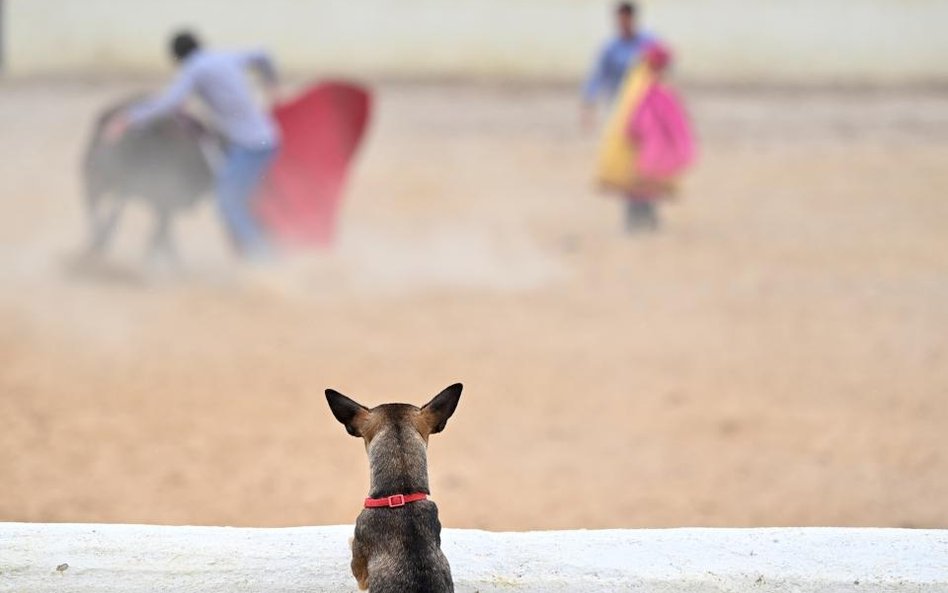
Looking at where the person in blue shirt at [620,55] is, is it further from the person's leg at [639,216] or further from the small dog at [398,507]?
the small dog at [398,507]

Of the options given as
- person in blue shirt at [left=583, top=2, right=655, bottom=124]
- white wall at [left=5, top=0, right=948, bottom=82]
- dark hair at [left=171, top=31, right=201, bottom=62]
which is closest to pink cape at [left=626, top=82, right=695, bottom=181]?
person in blue shirt at [left=583, top=2, right=655, bottom=124]

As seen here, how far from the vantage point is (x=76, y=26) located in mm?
19125

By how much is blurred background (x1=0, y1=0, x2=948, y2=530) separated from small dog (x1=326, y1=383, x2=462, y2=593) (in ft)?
8.86

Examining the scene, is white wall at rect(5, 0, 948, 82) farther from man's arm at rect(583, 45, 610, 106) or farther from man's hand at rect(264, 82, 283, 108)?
man's hand at rect(264, 82, 283, 108)

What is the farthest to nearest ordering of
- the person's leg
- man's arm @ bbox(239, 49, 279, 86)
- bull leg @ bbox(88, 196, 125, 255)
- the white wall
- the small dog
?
the white wall, the person's leg, bull leg @ bbox(88, 196, 125, 255), man's arm @ bbox(239, 49, 279, 86), the small dog

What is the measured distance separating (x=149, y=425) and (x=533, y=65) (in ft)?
45.1

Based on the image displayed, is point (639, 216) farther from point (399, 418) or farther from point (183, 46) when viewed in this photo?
point (399, 418)

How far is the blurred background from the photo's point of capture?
580cm

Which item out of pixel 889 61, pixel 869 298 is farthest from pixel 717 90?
pixel 869 298

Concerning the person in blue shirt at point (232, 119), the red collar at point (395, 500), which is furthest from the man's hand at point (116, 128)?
the red collar at point (395, 500)

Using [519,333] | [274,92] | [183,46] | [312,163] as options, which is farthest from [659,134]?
[183,46]

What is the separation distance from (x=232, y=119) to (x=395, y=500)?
7.01 metres

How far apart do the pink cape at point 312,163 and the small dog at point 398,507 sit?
23.3 ft

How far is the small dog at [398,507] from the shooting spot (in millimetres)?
2607
